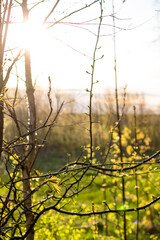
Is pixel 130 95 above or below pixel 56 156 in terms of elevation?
above

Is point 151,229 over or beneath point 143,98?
beneath

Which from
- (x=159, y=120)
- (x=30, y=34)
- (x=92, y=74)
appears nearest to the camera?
(x=92, y=74)

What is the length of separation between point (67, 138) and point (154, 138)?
16.3 feet

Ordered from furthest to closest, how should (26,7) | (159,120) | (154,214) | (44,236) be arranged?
(159,120) < (154,214) < (44,236) < (26,7)

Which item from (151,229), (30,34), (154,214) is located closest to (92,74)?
(30,34)

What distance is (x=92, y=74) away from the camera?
1749 millimetres

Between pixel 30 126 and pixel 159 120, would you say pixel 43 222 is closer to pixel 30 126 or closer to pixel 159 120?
pixel 30 126

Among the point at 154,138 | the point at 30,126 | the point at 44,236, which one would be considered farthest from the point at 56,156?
the point at 30,126

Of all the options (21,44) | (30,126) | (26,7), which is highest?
(26,7)

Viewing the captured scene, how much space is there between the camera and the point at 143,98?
38.9ft

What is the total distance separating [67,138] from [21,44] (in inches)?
503

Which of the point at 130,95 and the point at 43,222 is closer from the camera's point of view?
the point at 43,222

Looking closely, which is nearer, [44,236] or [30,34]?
[30,34]

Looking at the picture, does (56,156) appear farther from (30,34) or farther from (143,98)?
(30,34)
